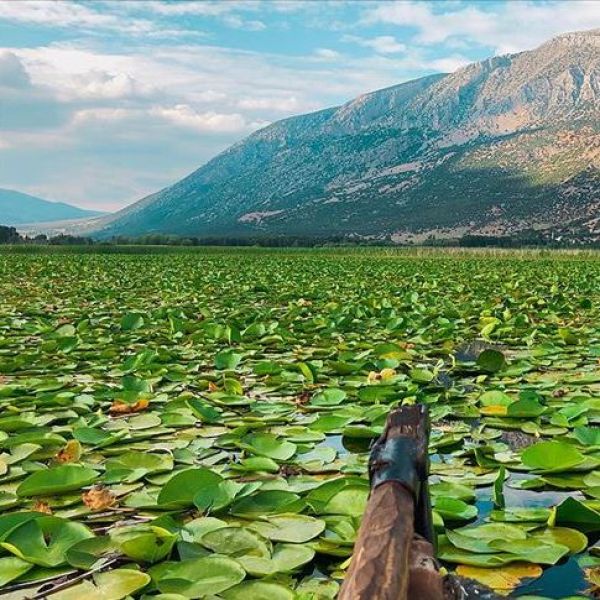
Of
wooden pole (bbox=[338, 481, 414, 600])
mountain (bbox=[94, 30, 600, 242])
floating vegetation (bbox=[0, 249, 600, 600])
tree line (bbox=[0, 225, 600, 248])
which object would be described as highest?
mountain (bbox=[94, 30, 600, 242])

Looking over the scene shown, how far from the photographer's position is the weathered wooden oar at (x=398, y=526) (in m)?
1.10

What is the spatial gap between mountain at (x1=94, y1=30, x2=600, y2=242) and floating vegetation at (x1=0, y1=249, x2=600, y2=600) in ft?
264

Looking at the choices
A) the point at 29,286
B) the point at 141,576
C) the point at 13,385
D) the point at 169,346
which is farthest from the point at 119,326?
the point at 29,286

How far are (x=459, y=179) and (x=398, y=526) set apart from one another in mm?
122204

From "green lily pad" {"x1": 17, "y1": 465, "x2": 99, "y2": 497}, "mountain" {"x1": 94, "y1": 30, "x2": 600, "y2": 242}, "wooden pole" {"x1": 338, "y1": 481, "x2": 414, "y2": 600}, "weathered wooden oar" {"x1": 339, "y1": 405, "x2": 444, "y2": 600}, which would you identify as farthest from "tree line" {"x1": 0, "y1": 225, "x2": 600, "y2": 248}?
"wooden pole" {"x1": 338, "y1": 481, "x2": 414, "y2": 600}

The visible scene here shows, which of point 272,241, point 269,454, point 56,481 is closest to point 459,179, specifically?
point 272,241

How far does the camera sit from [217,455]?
9.09 feet

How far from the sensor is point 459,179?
390 ft

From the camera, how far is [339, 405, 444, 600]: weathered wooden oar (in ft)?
3.60

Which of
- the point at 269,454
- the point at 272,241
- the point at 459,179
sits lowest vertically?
the point at 269,454

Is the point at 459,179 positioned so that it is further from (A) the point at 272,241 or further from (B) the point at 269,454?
(B) the point at 269,454

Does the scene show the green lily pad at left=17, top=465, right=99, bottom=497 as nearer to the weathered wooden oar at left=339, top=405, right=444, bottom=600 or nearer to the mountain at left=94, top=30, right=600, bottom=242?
the weathered wooden oar at left=339, top=405, right=444, bottom=600

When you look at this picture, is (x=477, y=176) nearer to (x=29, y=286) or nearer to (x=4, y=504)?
(x=29, y=286)

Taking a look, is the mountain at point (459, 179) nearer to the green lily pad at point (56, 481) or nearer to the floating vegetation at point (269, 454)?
the floating vegetation at point (269, 454)
